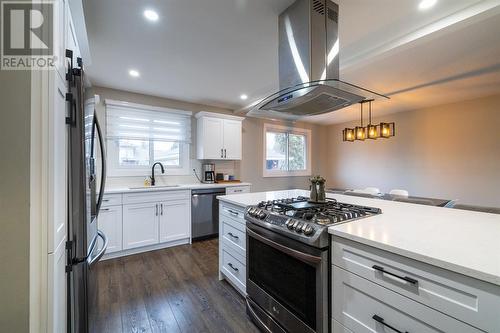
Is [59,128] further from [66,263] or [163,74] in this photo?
[163,74]

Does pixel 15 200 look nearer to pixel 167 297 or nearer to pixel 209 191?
pixel 167 297

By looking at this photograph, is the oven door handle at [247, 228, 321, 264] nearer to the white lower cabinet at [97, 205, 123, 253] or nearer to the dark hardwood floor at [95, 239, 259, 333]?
the dark hardwood floor at [95, 239, 259, 333]

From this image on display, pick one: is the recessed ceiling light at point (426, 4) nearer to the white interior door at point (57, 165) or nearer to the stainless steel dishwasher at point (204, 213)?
the white interior door at point (57, 165)

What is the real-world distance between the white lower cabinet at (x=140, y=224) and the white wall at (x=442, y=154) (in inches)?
192

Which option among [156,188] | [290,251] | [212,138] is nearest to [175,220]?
[156,188]

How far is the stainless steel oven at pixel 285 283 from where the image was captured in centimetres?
122

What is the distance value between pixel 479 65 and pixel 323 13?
2.35 m

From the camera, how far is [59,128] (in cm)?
91

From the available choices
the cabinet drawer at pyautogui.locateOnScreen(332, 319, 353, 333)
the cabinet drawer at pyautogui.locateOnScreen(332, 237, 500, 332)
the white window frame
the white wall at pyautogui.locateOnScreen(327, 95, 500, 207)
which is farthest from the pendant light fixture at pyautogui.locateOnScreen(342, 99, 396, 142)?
the cabinet drawer at pyautogui.locateOnScreen(332, 319, 353, 333)

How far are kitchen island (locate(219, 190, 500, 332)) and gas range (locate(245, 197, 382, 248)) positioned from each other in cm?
7

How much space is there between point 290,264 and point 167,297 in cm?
140

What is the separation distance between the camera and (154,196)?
127 inches

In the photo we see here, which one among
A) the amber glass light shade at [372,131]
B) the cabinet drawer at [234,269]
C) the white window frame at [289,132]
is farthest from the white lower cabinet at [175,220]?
the amber glass light shade at [372,131]

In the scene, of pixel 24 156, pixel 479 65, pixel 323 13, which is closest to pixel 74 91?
pixel 24 156
